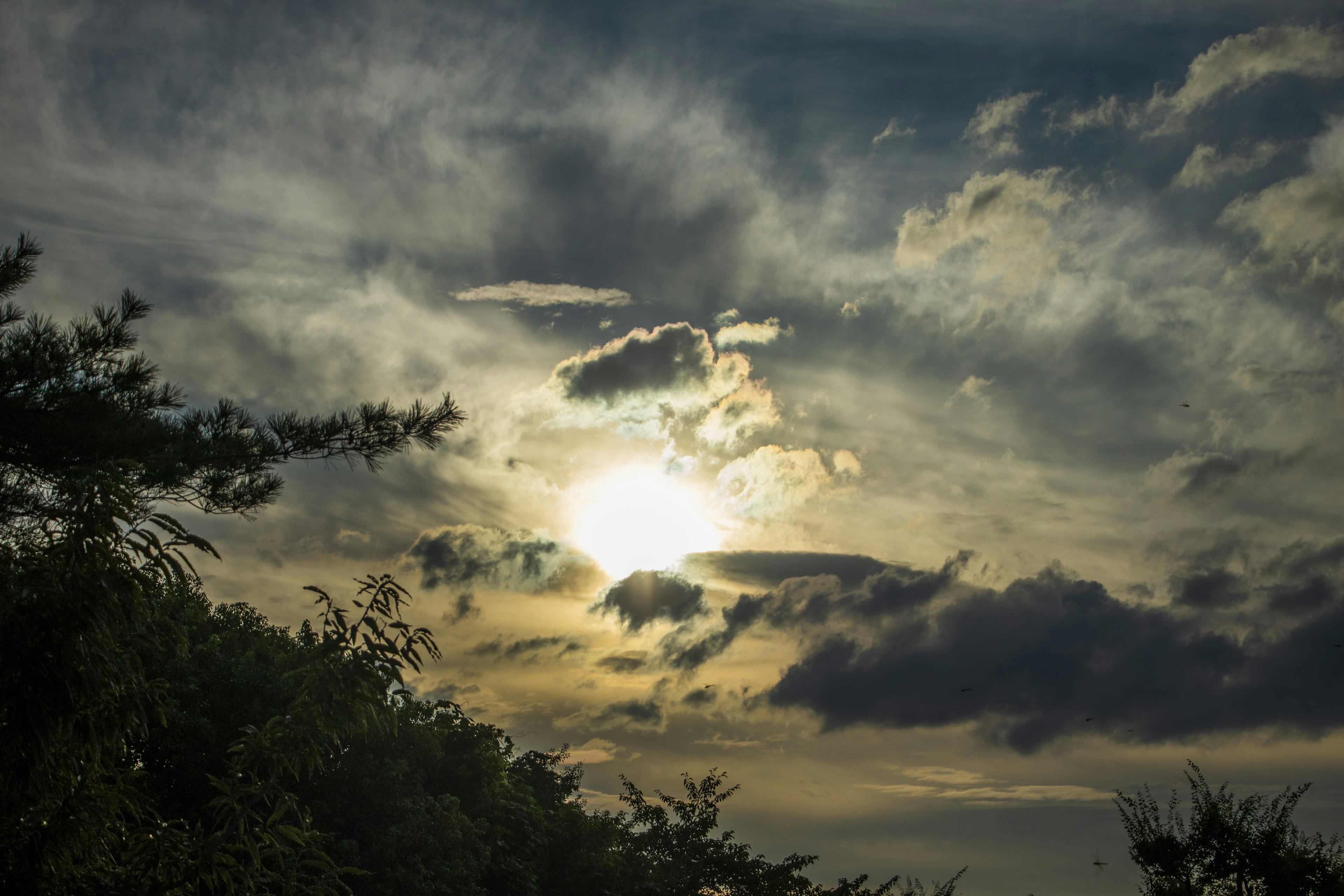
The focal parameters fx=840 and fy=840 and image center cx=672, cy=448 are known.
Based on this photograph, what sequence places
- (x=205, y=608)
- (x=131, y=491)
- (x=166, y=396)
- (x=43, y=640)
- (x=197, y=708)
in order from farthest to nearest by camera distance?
(x=205, y=608) → (x=197, y=708) → (x=166, y=396) → (x=131, y=491) → (x=43, y=640)

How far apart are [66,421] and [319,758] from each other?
43.9 ft

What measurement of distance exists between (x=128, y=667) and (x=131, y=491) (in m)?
0.98

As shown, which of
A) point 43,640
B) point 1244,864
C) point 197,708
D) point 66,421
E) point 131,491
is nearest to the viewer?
point 43,640

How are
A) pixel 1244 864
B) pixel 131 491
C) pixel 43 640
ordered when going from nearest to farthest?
1. pixel 43 640
2. pixel 131 491
3. pixel 1244 864

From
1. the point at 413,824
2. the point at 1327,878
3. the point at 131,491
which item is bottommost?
the point at 1327,878

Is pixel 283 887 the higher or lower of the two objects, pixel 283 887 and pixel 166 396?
the lower

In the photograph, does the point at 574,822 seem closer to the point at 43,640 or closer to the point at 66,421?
the point at 66,421

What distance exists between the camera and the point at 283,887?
539 centimetres

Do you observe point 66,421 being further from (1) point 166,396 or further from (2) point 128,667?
(2) point 128,667

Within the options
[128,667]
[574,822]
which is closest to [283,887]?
[128,667]

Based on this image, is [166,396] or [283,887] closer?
[283,887]

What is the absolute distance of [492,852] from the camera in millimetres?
25125

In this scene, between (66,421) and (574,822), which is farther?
(574,822)

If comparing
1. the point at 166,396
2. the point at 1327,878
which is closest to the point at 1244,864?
the point at 1327,878
